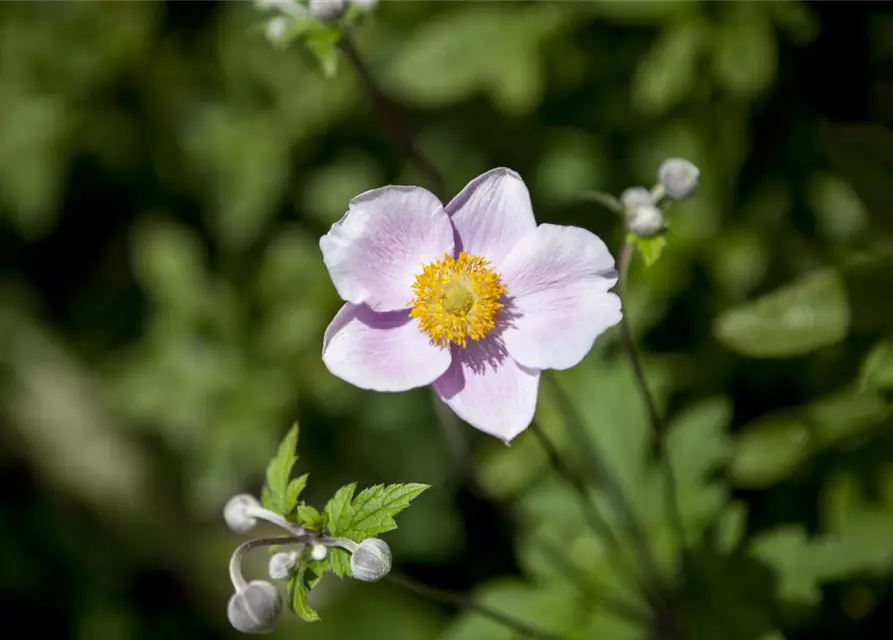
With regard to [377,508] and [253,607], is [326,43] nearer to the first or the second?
[377,508]

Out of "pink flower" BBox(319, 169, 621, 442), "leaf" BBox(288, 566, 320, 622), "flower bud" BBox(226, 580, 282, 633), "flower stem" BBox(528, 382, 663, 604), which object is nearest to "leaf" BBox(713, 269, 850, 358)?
"flower stem" BBox(528, 382, 663, 604)

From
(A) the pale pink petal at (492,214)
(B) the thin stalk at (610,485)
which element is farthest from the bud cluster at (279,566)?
(B) the thin stalk at (610,485)

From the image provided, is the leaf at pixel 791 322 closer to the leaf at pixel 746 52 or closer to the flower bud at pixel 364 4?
the leaf at pixel 746 52

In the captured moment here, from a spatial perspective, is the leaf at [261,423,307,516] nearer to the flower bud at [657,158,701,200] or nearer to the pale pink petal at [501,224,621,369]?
the pale pink petal at [501,224,621,369]

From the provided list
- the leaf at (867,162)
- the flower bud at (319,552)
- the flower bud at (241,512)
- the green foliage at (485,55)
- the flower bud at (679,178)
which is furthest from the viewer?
the green foliage at (485,55)

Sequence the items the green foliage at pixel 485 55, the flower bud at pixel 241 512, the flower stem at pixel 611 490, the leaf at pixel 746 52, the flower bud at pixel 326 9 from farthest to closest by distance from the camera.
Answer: the green foliage at pixel 485 55, the leaf at pixel 746 52, the flower stem at pixel 611 490, the flower bud at pixel 326 9, the flower bud at pixel 241 512

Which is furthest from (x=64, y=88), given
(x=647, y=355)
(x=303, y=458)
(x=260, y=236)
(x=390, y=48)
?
(x=647, y=355)
